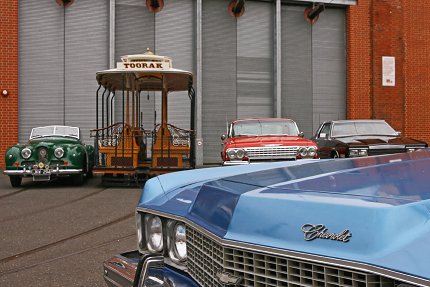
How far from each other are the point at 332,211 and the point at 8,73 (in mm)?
14751

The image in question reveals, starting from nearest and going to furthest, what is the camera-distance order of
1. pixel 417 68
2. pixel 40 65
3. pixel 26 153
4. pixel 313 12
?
pixel 26 153 < pixel 40 65 < pixel 313 12 < pixel 417 68

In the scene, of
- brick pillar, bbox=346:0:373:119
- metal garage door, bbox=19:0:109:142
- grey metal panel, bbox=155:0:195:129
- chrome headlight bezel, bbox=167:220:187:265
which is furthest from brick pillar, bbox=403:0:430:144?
chrome headlight bezel, bbox=167:220:187:265

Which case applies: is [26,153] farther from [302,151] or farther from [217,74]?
[217,74]

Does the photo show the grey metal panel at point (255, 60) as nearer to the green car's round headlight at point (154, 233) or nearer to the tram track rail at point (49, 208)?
the tram track rail at point (49, 208)

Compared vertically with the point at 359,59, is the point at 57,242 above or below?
below

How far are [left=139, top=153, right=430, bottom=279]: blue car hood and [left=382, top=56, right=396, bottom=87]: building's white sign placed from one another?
15.7 metres

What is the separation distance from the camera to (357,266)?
3.67 ft

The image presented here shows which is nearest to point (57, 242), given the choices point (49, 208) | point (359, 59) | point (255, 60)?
point (49, 208)

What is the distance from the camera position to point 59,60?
14.8 metres

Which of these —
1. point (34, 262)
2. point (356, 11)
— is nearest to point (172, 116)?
point (356, 11)

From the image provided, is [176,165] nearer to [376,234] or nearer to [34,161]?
[34,161]

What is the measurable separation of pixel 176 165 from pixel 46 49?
736 cm

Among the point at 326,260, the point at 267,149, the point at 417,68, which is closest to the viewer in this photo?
the point at 326,260

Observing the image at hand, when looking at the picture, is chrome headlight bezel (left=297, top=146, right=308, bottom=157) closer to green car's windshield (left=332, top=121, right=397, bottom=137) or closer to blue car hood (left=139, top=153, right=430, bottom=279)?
green car's windshield (left=332, top=121, right=397, bottom=137)
